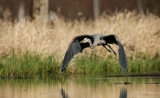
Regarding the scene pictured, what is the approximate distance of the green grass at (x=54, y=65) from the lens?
56.0 feet

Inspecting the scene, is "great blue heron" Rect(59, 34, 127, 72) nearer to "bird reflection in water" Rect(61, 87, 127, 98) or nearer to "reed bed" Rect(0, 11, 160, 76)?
"bird reflection in water" Rect(61, 87, 127, 98)

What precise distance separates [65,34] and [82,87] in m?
5.59

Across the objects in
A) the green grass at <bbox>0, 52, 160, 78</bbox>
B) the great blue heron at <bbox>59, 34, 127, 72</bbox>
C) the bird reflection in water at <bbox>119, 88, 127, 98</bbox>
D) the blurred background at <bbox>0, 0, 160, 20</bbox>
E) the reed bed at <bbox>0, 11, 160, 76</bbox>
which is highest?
the blurred background at <bbox>0, 0, 160, 20</bbox>

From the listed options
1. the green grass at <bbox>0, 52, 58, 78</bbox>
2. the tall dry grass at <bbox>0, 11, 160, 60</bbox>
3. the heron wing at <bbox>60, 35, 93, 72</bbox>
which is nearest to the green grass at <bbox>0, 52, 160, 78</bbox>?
the green grass at <bbox>0, 52, 58, 78</bbox>

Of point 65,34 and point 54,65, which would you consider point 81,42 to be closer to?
point 54,65

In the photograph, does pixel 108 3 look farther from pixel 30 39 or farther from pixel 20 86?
pixel 20 86

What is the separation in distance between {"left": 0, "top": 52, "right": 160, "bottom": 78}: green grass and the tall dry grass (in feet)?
1.22

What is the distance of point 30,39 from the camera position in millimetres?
18453

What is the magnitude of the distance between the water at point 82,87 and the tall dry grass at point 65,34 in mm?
1852

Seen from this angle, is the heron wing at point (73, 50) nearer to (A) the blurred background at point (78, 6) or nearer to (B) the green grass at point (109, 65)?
(B) the green grass at point (109, 65)

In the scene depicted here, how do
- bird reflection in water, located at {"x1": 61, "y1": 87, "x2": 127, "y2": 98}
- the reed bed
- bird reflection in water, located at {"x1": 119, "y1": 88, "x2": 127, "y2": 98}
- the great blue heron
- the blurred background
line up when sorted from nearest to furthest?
bird reflection in water, located at {"x1": 119, "y1": 88, "x2": 127, "y2": 98} < bird reflection in water, located at {"x1": 61, "y1": 87, "x2": 127, "y2": 98} < the great blue heron < the reed bed < the blurred background

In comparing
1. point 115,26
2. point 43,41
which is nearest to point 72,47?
point 43,41

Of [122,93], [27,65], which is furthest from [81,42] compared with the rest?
[122,93]

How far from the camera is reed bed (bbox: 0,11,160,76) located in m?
18.2
